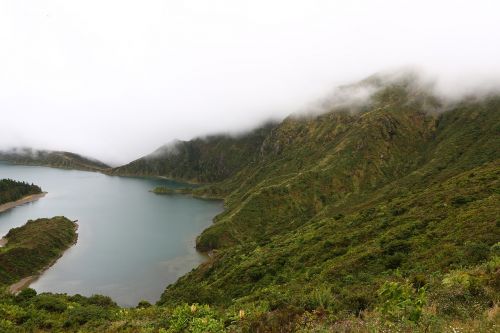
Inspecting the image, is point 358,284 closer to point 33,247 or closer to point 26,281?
point 26,281

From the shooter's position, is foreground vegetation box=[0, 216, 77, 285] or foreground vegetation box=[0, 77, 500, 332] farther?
foreground vegetation box=[0, 216, 77, 285]

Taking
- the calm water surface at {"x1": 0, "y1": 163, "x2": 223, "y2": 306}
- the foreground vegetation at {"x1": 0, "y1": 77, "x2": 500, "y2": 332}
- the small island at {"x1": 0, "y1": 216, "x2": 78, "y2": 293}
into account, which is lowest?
the calm water surface at {"x1": 0, "y1": 163, "x2": 223, "y2": 306}

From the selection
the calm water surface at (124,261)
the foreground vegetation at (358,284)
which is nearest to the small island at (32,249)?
the calm water surface at (124,261)

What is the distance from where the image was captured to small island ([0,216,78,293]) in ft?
380

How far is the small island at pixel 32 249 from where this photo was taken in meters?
116

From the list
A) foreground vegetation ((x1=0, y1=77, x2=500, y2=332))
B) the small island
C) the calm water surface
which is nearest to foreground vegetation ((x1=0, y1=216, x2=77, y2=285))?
the small island

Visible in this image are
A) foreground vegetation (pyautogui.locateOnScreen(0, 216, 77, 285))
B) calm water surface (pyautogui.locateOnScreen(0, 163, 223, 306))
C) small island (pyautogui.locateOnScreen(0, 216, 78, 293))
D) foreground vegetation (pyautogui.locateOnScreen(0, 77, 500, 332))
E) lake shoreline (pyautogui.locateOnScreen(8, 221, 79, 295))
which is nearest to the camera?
foreground vegetation (pyautogui.locateOnScreen(0, 77, 500, 332))

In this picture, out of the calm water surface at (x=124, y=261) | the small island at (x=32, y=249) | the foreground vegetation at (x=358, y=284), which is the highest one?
the foreground vegetation at (x=358, y=284)

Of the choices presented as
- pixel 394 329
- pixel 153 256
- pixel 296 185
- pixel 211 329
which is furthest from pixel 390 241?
pixel 296 185

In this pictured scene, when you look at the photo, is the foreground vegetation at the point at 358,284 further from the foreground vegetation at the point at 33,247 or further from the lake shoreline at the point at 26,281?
the foreground vegetation at the point at 33,247

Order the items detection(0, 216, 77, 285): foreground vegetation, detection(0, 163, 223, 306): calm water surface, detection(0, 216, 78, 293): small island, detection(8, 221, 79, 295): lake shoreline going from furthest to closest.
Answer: detection(0, 216, 77, 285): foreground vegetation
detection(0, 216, 78, 293): small island
detection(0, 163, 223, 306): calm water surface
detection(8, 221, 79, 295): lake shoreline

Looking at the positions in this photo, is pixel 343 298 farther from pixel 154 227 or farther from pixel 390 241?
pixel 154 227

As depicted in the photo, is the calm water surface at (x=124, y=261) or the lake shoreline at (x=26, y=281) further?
the calm water surface at (x=124, y=261)

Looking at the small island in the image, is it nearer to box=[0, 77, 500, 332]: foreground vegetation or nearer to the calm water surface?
the calm water surface
